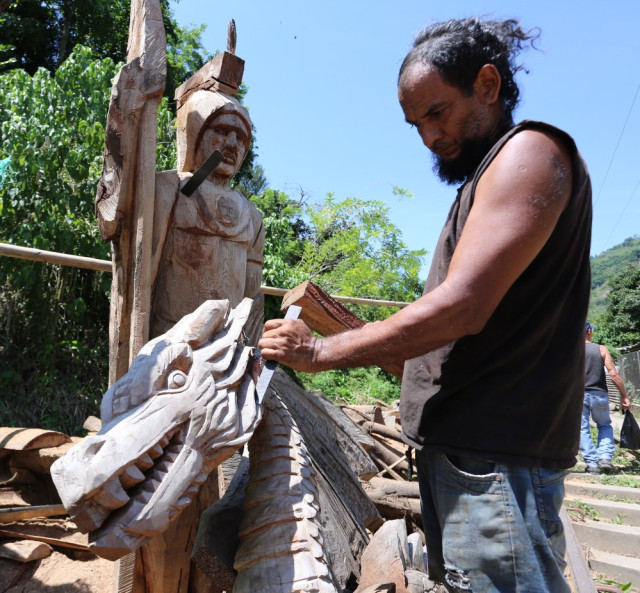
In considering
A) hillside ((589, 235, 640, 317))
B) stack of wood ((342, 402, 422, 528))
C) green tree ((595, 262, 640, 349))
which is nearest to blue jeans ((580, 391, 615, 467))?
stack of wood ((342, 402, 422, 528))

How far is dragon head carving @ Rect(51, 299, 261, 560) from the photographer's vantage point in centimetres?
115

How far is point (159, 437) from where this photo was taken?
124 centimetres

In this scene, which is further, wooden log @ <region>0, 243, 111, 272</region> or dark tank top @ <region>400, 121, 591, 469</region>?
wooden log @ <region>0, 243, 111, 272</region>

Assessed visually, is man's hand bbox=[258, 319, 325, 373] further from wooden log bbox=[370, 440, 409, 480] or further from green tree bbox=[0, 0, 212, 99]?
green tree bbox=[0, 0, 212, 99]

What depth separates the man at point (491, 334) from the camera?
116 centimetres

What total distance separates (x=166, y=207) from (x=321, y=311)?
89 centimetres

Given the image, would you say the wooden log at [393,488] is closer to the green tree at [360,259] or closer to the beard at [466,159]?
the beard at [466,159]

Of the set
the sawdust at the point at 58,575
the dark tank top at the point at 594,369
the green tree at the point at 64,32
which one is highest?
the green tree at the point at 64,32

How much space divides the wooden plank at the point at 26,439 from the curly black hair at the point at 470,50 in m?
3.34

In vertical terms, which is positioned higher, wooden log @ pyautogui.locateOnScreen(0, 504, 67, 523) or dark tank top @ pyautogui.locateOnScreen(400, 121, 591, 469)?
dark tank top @ pyautogui.locateOnScreen(400, 121, 591, 469)

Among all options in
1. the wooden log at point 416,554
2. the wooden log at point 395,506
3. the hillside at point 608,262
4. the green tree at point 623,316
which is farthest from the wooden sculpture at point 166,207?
the hillside at point 608,262

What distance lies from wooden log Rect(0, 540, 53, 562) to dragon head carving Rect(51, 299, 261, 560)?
238 centimetres

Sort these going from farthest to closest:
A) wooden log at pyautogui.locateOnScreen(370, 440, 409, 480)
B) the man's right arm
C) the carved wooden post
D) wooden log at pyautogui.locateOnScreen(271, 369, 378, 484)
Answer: wooden log at pyautogui.locateOnScreen(370, 440, 409, 480)
wooden log at pyautogui.locateOnScreen(271, 369, 378, 484)
the carved wooden post
the man's right arm

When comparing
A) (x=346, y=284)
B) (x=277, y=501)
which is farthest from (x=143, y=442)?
(x=346, y=284)
